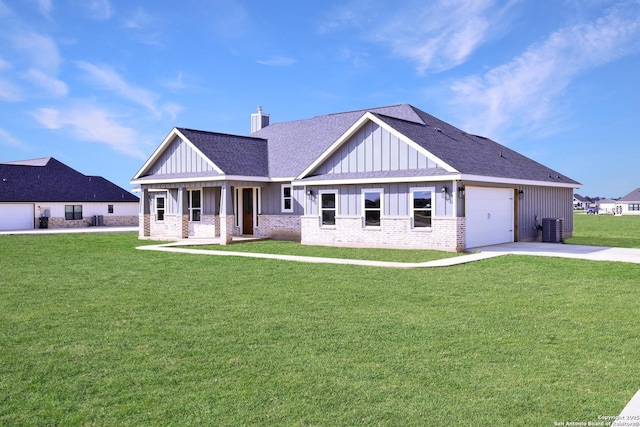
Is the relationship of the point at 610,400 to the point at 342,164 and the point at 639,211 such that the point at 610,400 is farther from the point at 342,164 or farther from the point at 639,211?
the point at 639,211

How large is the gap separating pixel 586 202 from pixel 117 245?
6539 inches

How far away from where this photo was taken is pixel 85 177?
49594mm

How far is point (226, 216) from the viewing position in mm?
25047

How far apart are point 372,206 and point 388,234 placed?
4.43 feet

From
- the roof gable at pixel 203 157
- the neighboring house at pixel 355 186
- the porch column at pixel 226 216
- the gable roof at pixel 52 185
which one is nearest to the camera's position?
the neighboring house at pixel 355 186

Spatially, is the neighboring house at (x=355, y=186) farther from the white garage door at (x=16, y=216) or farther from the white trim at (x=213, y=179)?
the white garage door at (x=16, y=216)

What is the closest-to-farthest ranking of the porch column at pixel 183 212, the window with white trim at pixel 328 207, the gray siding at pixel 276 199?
the window with white trim at pixel 328 207 → the gray siding at pixel 276 199 → the porch column at pixel 183 212

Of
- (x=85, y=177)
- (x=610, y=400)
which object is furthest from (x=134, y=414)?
(x=85, y=177)

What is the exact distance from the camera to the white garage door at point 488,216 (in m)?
20.9

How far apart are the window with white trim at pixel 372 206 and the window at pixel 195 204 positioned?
10070 millimetres

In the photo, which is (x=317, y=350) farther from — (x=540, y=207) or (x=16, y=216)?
(x=16, y=216)

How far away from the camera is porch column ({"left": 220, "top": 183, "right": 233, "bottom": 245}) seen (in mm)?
24859

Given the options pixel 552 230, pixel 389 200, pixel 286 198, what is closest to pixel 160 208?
pixel 286 198

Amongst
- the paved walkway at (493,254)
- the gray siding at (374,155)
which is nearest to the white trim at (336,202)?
the gray siding at (374,155)
